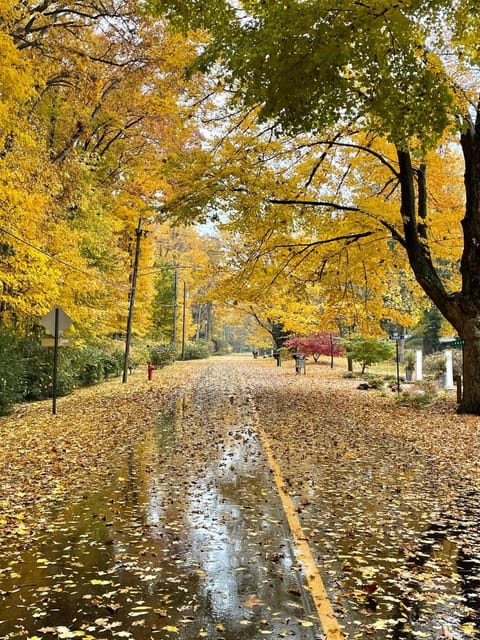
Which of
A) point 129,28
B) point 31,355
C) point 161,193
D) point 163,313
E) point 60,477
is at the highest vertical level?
point 129,28

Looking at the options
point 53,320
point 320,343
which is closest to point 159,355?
point 320,343

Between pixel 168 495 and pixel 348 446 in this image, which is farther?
pixel 348 446

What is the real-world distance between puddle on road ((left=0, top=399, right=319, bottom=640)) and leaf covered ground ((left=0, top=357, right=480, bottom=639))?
0.04 meters

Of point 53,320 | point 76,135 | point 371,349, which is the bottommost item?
point 371,349

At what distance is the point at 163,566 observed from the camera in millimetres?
4398

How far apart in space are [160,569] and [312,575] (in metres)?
1.21

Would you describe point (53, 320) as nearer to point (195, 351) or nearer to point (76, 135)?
point (76, 135)

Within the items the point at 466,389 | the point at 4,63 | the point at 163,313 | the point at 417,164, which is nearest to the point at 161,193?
the point at 417,164

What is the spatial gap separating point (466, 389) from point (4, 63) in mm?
12434

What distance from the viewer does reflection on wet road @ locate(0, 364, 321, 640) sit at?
11.4 feet

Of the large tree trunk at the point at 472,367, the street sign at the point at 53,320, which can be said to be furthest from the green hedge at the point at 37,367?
the large tree trunk at the point at 472,367

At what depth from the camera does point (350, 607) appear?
Result: 366 centimetres

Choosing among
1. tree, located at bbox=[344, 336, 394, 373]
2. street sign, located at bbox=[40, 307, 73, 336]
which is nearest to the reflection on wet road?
street sign, located at bbox=[40, 307, 73, 336]

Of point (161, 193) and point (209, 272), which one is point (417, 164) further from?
Result: point (161, 193)
